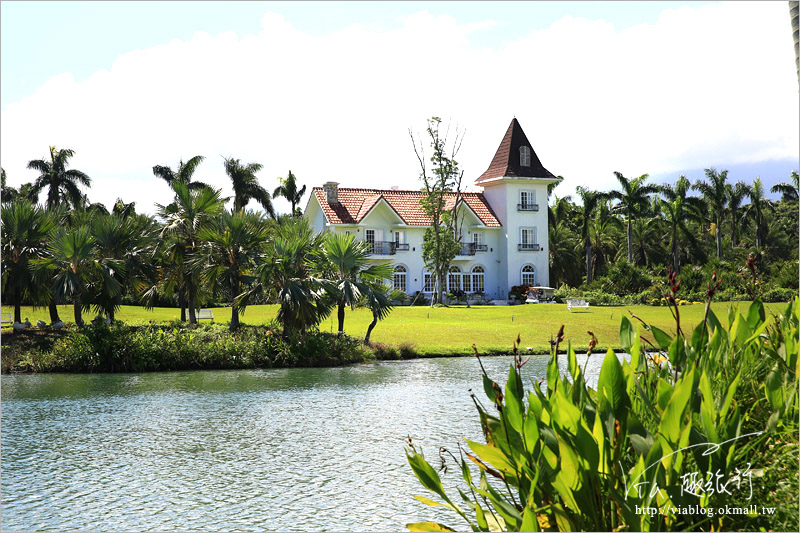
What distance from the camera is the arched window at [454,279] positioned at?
4719 cm

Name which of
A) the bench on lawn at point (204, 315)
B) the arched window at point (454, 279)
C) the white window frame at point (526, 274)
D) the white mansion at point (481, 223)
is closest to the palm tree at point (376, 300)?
the bench on lawn at point (204, 315)

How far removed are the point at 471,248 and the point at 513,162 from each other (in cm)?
668

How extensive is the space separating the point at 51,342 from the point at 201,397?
7.47 metres

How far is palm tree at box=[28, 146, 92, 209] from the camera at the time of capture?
42.2m

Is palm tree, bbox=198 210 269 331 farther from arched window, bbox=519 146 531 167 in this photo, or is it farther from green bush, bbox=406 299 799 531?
arched window, bbox=519 146 531 167

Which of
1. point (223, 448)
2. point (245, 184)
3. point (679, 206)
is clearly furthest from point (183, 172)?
point (223, 448)

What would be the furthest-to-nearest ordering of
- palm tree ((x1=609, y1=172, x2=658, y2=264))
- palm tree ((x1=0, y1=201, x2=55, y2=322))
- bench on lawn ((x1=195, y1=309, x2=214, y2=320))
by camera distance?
palm tree ((x1=609, y1=172, x2=658, y2=264)) → bench on lawn ((x1=195, y1=309, x2=214, y2=320)) → palm tree ((x1=0, y1=201, x2=55, y2=322))

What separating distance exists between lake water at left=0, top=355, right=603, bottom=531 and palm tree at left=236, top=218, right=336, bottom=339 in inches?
100

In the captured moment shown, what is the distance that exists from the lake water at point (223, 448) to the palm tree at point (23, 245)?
455 cm

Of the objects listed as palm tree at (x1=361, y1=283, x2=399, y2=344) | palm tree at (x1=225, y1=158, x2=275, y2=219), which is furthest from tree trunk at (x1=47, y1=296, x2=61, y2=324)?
palm tree at (x1=225, y1=158, x2=275, y2=219)

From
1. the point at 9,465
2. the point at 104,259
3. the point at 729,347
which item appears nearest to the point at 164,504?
the point at 9,465

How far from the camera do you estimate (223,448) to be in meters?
9.98

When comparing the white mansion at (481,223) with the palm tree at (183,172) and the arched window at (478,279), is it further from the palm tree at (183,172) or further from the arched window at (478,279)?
the palm tree at (183,172)

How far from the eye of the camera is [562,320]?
30.4 m
